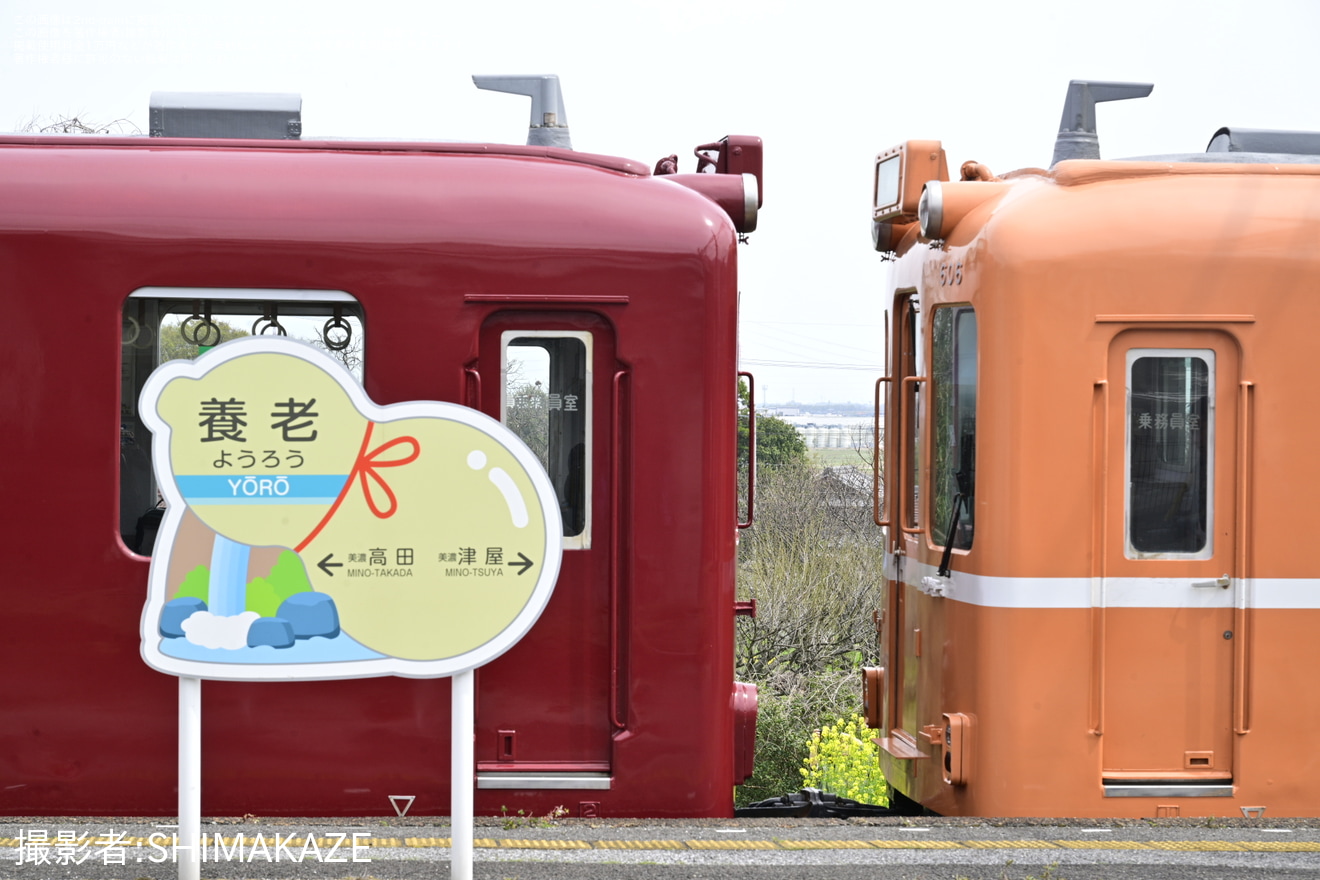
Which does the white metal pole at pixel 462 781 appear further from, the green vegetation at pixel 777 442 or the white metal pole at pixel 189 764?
the green vegetation at pixel 777 442

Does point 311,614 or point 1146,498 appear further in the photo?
point 1146,498

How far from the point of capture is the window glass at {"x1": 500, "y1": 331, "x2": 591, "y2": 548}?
199 inches

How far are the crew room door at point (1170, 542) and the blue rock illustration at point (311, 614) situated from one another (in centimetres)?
307

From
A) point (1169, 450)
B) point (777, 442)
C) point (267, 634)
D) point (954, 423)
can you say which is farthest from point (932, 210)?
point (777, 442)

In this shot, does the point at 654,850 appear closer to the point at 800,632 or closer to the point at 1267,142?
the point at 1267,142

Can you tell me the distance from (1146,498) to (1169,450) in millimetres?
215

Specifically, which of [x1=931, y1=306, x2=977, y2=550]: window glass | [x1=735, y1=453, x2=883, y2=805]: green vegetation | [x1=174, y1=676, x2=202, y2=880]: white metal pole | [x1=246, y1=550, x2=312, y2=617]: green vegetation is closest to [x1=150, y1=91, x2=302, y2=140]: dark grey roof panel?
[x1=246, y1=550, x2=312, y2=617]: green vegetation

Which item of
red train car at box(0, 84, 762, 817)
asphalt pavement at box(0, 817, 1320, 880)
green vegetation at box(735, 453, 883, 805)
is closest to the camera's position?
asphalt pavement at box(0, 817, 1320, 880)

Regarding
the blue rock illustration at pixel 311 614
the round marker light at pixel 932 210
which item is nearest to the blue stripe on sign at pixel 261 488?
the blue rock illustration at pixel 311 614

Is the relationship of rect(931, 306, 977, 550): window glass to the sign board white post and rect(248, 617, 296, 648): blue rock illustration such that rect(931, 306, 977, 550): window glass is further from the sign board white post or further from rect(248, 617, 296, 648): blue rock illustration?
rect(248, 617, 296, 648): blue rock illustration

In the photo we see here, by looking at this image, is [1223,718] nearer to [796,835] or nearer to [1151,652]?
[1151,652]

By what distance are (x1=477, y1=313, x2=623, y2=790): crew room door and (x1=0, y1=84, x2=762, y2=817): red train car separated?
11mm

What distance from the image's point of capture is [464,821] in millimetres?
3861

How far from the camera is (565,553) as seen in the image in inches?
198
